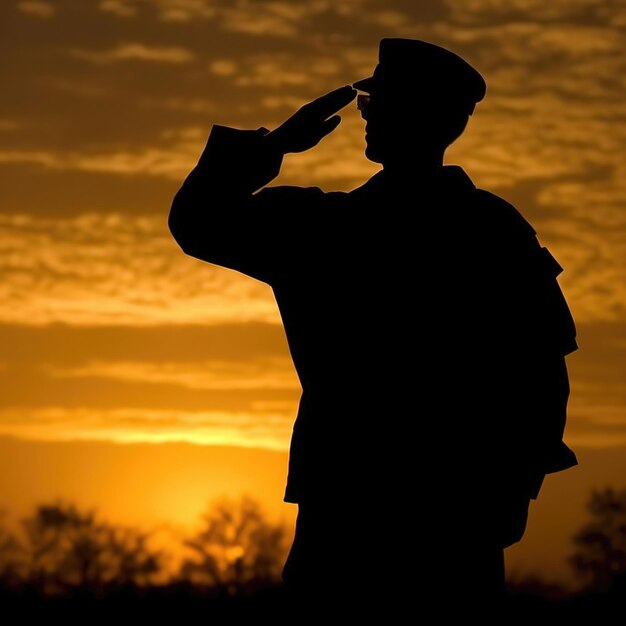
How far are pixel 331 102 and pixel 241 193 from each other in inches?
19.2

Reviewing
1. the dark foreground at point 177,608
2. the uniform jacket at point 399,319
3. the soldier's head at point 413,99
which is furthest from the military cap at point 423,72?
the dark foreground at point 177,608

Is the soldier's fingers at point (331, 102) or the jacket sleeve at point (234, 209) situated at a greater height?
the soldier's fingers at point (331, 102)

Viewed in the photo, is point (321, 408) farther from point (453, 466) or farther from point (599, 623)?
point (599, 623)

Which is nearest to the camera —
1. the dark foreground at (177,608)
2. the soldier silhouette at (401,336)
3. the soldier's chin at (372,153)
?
the soldier silhouette at (401,336)

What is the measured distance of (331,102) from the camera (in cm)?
698

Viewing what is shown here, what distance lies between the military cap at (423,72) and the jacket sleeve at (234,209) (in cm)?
53

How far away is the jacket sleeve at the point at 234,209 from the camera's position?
6977mm

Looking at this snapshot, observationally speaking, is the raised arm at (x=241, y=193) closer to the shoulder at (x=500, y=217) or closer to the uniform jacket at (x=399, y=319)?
the uniform jacket at (x=399, y=319)

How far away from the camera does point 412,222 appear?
23.5ft

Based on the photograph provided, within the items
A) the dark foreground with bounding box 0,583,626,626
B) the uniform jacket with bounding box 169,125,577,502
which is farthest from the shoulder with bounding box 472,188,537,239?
the dark foreground with bounding box 0,583,626,626

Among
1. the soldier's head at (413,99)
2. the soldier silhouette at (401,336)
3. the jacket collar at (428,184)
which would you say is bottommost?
the soldier silhouette at (401,336)

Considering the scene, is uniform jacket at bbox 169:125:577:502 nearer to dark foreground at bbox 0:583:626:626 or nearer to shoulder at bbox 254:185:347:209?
shoulder at bbox 254:185:347:209

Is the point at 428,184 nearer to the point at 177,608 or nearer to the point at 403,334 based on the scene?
the point at 403,334

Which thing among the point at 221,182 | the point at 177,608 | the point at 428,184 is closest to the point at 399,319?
the point at 428,184
